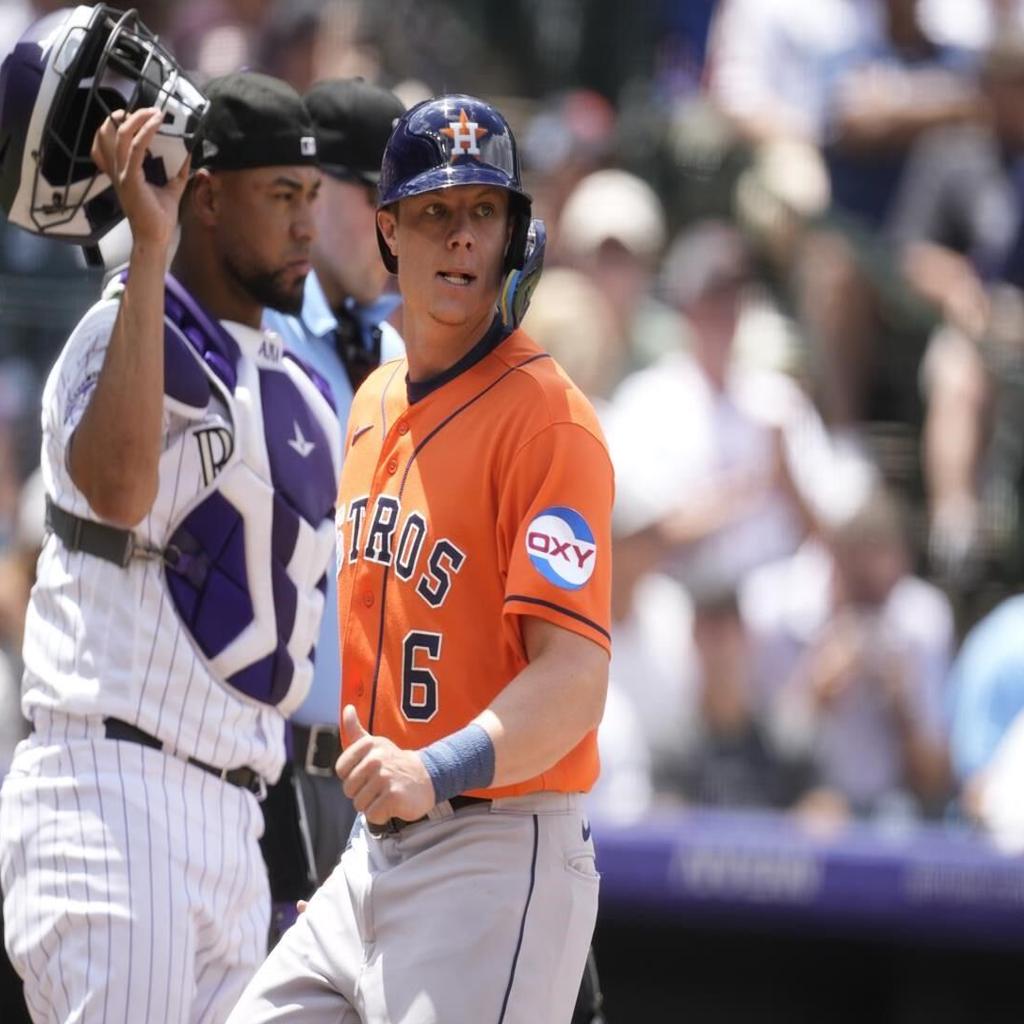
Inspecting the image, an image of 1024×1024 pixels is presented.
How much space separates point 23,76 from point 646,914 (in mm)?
3034

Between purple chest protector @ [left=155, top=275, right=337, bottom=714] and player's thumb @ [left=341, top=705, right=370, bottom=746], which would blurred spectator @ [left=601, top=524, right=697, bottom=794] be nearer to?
purple chest protector @ [left=155, top=275, right=337, bottom=714]

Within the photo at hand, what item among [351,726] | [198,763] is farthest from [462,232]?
[198,763]

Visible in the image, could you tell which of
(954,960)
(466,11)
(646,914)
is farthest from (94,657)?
(466,11)

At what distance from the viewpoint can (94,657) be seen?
141 inches

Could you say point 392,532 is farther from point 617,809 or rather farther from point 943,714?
point 943,714

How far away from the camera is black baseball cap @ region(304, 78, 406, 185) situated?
4.68 metres

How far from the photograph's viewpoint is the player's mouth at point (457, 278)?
315 cm

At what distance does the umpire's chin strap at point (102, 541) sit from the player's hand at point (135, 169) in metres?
0.51

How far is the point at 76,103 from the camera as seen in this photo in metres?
3.77

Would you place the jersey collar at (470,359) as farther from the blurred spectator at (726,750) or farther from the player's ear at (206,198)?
the blurred spectator at (726,750)

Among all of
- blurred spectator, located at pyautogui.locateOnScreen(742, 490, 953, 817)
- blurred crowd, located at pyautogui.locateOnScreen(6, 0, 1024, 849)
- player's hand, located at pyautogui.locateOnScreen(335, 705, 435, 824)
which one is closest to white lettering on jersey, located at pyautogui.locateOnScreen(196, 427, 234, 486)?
player's hand, located at pyautogui.locateOnScreen(335, 705, 435, 824)

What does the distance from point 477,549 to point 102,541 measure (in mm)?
864

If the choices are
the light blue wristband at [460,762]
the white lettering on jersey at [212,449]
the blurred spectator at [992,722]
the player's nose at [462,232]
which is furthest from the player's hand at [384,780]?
the blurred spectator at [992,722]

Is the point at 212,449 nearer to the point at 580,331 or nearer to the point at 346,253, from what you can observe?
the point at 346,253
